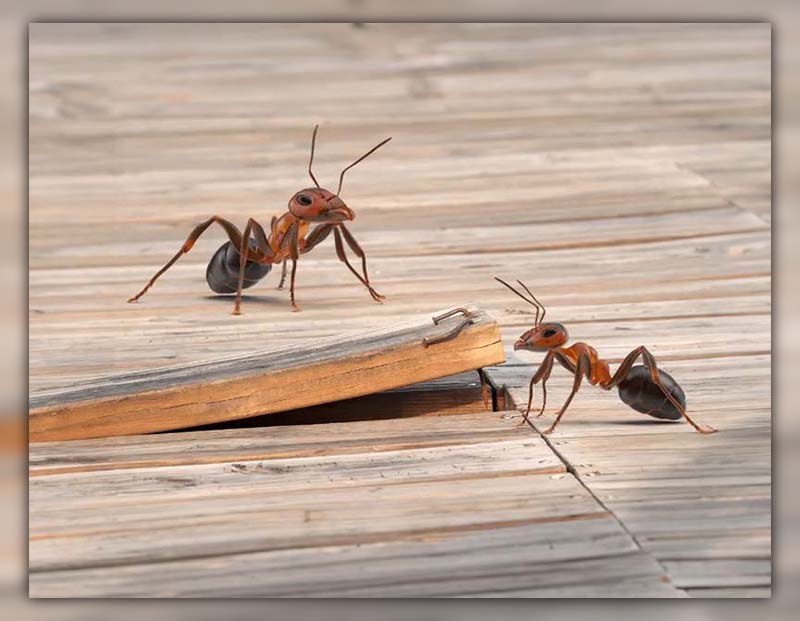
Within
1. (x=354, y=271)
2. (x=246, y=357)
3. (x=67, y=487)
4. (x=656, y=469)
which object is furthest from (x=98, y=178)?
(x=656, y=469)

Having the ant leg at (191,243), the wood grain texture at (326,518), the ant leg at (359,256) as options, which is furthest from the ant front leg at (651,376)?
the ant leg at (191,243)

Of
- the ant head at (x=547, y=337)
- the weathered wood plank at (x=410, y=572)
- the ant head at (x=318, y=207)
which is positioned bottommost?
the weathered wood plank at (x=410, y=572)

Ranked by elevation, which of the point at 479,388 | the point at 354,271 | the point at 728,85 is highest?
the point at 728,85

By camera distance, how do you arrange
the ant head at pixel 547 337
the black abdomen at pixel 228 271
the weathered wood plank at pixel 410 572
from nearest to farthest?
1. the weathered wood plank at pixel 410 572
2. the ant head at pixel 547 337
3. the black abdomen at pixel 228 271

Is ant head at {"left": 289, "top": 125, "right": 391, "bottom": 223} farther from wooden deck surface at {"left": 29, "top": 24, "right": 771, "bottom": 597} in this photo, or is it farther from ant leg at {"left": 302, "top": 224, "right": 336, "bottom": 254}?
wooden deck surface at {"left": 29, "top": 24, "right": 771, "bottom": 597}

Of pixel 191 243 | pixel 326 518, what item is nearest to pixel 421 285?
pixel 191 243

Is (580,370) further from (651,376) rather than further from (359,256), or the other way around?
(359,256)

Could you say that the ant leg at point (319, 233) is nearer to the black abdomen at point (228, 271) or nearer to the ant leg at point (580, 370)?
the black abdomen at point (228, 271)

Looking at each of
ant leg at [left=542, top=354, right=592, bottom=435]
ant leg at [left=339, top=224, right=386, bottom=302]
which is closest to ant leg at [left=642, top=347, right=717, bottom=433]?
ant leg at [left=542, top=354, right=592, bottom=435]

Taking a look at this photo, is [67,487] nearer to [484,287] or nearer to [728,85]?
[484,287]
